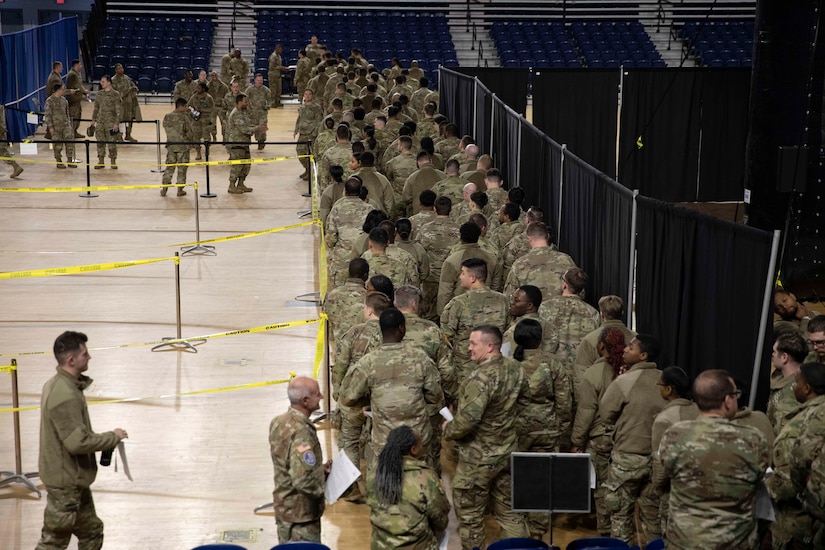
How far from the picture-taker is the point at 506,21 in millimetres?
38688

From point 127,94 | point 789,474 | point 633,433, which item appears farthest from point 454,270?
point 127,94

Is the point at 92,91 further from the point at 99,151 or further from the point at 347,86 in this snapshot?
the point at 347,86

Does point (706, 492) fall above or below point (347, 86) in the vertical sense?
below

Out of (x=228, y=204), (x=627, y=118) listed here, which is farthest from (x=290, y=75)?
(x=627, y=118)

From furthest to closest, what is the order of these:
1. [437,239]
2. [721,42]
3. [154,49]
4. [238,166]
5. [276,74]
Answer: [721,42] → [154,49] → [276,74] → [238,166] → [437,239]

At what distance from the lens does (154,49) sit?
3406cm

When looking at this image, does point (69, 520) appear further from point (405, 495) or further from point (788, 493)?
point (788, 493)

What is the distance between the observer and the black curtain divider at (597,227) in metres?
9.13

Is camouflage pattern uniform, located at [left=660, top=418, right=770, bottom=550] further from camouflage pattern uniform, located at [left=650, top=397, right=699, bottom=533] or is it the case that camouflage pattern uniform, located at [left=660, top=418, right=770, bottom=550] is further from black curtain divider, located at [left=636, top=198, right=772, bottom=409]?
black curtain divider, located at [left=636, top=198, right=772, bottom=409]

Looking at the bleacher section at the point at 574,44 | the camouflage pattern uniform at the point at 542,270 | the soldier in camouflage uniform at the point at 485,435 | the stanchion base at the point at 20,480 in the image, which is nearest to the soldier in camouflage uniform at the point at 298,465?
the soldier in camouflage uniform at the point at 485,435

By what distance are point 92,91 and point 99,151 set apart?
11.0 m

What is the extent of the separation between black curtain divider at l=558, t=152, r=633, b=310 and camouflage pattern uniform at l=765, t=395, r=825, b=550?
112 inches

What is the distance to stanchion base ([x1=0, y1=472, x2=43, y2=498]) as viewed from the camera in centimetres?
823

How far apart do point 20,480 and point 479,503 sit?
376 cm
